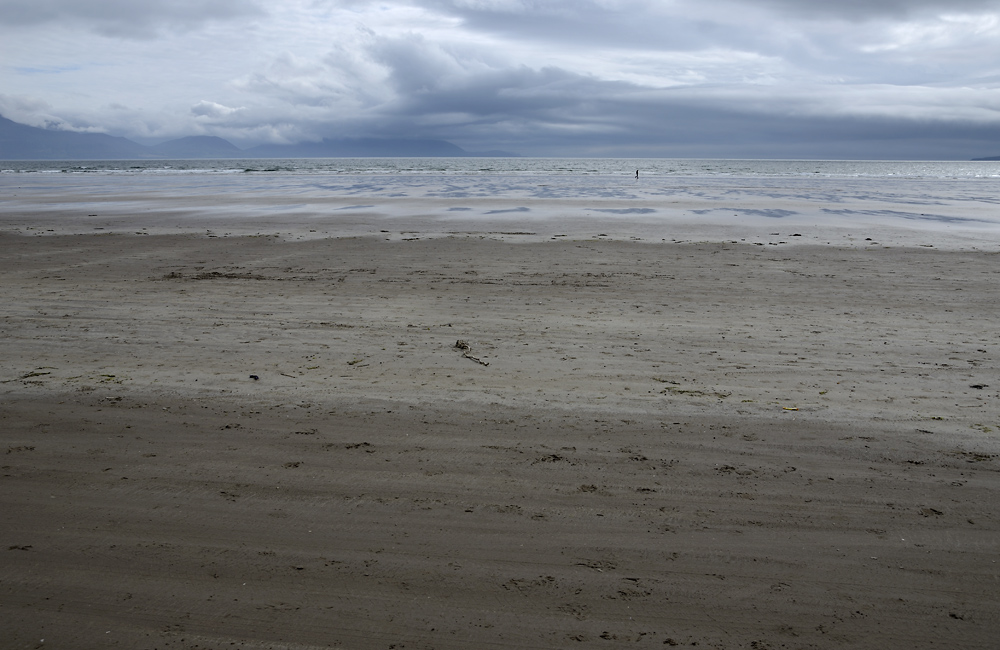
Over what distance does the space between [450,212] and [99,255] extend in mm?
12303

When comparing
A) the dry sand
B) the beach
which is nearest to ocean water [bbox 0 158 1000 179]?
the beach

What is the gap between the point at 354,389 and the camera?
19.1 feet

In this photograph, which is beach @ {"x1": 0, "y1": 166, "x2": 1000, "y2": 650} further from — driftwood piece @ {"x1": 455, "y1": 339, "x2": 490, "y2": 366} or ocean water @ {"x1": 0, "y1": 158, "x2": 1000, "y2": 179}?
ocean water @ {"x1": 0, "y1": 158, "x2": 1000, "y2": 179}

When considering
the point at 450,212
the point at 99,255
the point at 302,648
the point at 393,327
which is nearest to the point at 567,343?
the point at 393,327

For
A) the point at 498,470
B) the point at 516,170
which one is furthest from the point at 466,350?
the point at 516,170

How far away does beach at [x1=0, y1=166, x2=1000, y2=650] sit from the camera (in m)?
2.97

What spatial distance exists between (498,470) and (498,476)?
84mm

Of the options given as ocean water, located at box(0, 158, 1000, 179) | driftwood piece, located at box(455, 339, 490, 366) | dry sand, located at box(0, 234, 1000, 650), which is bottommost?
dry sand, located at box(0, 234, 1000, 650)

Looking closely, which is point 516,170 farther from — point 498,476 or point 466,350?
point 498,476

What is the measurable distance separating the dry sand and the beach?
0.06 ft

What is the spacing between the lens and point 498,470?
14.1 ft

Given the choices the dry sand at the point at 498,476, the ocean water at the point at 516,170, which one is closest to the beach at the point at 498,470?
the dry sand at the point at 498,476

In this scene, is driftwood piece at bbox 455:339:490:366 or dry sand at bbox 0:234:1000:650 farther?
driftwood piece at bbox 455:339:490:366

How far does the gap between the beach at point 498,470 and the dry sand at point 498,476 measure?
0.02 metres
